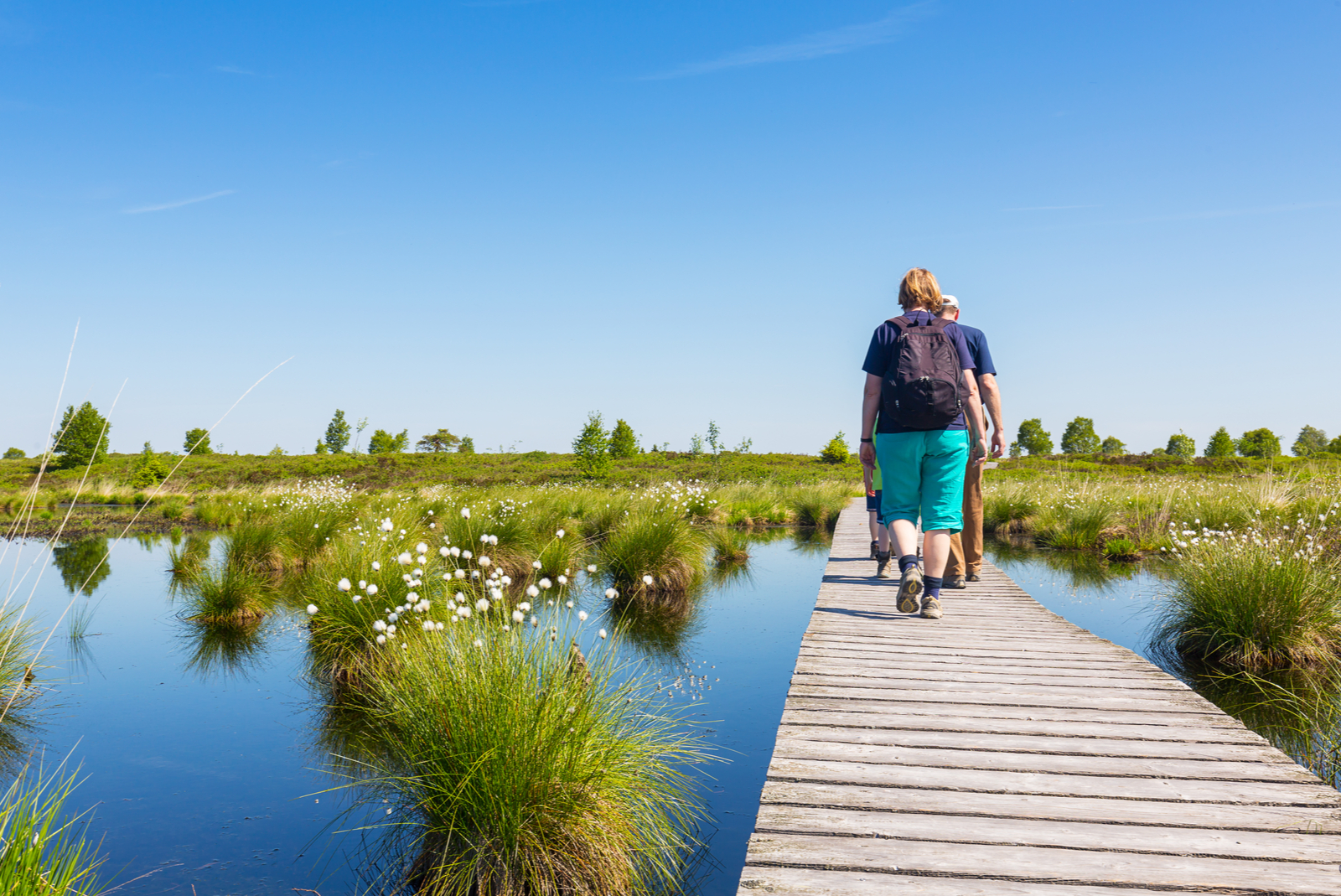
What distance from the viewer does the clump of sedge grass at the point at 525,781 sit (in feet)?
9.94

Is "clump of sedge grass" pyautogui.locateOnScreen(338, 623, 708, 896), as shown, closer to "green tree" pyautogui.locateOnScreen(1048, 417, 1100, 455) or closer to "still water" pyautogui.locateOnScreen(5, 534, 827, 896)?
"still water" pyautogui.locateOnScreen(5, 534, 827, 896)

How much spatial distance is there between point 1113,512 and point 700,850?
13047mm

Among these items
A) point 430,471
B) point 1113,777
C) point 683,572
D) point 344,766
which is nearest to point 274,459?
point 430,471

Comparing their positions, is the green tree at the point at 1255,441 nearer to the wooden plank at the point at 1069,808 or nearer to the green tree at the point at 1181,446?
the green tree at the point at 1181,446

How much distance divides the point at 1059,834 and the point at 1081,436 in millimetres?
69116

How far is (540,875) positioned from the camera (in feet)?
9.81

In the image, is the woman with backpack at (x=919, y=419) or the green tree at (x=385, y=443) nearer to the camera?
the woman with backpack at (x=919, y=419)

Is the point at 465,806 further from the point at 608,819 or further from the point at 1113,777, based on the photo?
the point at 1113,777

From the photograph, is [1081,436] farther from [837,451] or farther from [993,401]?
[993,401]

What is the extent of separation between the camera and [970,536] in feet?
24.2

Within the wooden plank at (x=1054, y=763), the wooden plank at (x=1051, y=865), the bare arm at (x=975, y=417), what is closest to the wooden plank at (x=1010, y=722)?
the wooden plank at (x=1054, y=763)

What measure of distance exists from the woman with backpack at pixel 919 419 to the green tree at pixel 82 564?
902 centimetres

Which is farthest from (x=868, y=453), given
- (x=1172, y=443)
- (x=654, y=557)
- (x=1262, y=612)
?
(x=1172, y=443)

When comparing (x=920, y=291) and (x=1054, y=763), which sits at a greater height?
(x=920, y=291)
